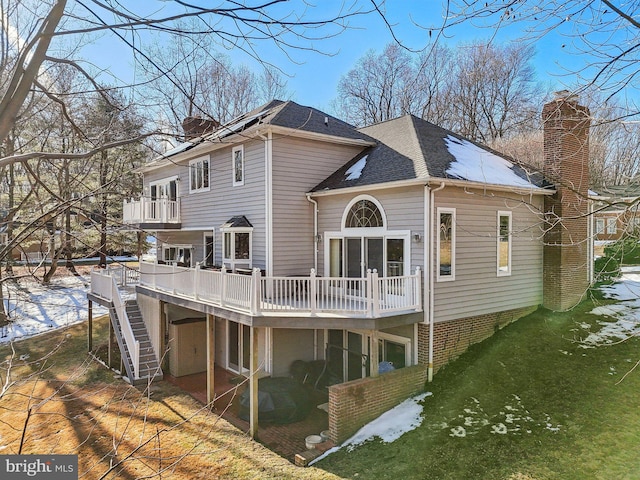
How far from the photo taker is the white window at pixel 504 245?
11391mm

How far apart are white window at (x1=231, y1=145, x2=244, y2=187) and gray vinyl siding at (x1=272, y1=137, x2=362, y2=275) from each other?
156cm

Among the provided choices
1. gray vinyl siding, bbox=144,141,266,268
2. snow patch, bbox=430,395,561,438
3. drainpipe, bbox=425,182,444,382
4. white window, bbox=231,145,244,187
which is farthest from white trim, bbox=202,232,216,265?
snow patch, bbox=430,395,561,438

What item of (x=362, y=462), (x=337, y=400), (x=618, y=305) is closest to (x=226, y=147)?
(x=337, y=400)

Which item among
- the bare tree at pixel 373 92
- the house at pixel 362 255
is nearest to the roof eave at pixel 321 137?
the house at pixel 362 255

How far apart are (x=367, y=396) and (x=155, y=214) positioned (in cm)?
1229

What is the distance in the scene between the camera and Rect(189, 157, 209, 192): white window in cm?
1512

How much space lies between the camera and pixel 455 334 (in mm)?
10414

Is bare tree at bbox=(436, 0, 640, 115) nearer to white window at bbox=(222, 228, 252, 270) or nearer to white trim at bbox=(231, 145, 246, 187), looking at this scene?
white window at bbox=(222, 228, 252, 270)

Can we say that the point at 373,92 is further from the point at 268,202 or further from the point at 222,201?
the point at 268,202

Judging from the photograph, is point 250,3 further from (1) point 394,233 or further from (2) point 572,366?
(2) point 572,366

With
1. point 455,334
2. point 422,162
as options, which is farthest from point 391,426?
point 422,162

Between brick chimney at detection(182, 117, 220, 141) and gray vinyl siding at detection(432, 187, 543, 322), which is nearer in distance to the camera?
brick chimney at detection(182, 117, 220, 141)

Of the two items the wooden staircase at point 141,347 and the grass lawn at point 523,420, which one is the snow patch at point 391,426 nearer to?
the grass lawn at point 523,420

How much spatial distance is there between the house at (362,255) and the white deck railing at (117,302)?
0.42ft
